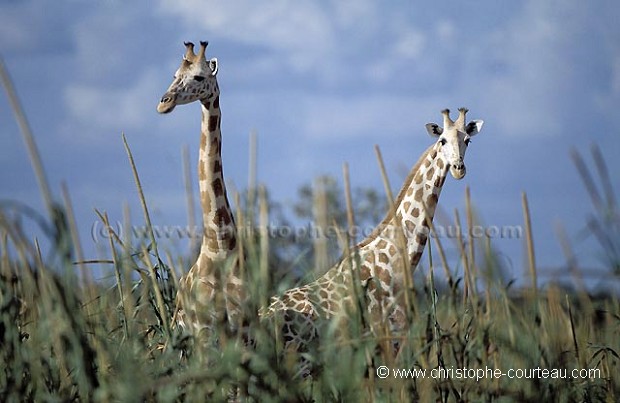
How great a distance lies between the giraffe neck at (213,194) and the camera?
15.1ft

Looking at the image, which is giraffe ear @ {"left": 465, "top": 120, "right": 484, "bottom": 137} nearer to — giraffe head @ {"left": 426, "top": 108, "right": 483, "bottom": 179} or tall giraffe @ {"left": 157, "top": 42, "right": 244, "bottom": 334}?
giraffe head @ {"left": 426, "top": 108, "right": 483, "bottom": 179}

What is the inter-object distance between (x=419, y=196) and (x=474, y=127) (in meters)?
0.68

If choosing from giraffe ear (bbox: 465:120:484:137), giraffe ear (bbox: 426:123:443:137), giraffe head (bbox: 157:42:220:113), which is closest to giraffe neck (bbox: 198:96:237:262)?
giraffe head (bbox: 157:42:220:113)

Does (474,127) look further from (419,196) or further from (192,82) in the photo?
(192,82)

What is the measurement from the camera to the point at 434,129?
219 inches

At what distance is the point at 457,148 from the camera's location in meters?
5.39

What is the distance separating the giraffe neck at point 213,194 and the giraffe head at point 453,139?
4.85 feet

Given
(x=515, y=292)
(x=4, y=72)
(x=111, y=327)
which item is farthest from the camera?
(x=111, y=327)

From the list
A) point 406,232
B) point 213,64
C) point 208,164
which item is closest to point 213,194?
point 208,164

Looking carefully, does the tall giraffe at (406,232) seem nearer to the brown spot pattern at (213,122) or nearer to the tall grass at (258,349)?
the brown spot pattern at (213,122)

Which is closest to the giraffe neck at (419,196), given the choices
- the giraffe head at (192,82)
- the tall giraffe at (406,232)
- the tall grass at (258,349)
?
the tall giraffe at (406,232)

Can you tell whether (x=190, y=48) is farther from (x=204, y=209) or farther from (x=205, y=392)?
(x=205, y=392)

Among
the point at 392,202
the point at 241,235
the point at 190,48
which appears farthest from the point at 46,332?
the point at 190,48

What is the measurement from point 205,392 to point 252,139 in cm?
77
